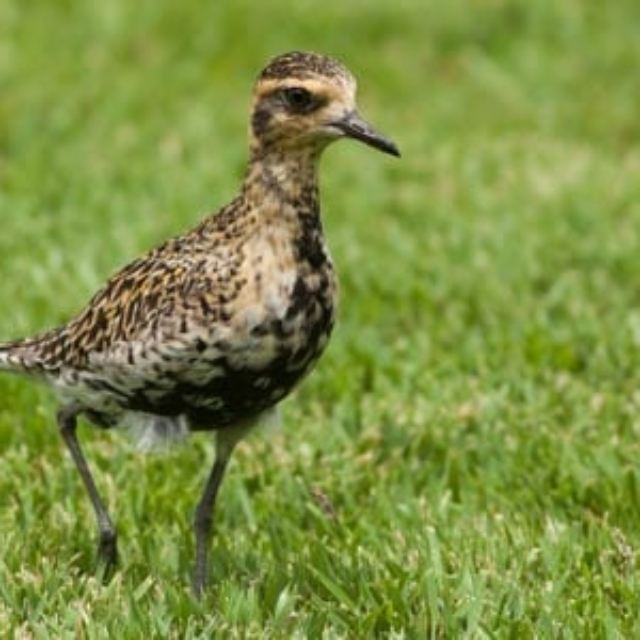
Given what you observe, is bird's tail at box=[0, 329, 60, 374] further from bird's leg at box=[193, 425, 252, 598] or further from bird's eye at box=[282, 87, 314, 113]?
bird's eye at box=[282, 87, 314, 113]

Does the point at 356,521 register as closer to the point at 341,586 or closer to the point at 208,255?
the point at 341,586

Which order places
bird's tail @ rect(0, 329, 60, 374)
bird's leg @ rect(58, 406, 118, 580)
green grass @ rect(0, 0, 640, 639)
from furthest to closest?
bird's tail @ rect(0, 329, 60, 374), bird's leg @ rect(58, 406, 118, 580), green grass @ rect(0, 0, 640, 639)

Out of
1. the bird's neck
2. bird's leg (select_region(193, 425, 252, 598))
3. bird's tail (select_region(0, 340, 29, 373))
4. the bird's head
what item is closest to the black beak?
the bird's head

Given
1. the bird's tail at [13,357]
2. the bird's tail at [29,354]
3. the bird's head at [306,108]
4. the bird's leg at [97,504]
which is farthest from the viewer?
the bird's tail at [13,357]

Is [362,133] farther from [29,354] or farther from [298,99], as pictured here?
[29,354]

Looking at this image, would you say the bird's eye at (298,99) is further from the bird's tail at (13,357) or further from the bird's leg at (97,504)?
the bird's tail at (13,357)

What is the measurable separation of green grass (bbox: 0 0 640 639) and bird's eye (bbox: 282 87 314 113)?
1442 millimetres

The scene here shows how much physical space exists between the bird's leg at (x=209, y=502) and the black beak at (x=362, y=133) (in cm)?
100

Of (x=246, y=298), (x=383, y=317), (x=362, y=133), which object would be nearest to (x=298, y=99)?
(x=362, y=133)

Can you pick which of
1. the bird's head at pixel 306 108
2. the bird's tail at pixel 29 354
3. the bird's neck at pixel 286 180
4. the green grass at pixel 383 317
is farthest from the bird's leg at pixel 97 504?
the bird's head at pixel 306 108

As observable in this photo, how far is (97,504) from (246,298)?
109cm

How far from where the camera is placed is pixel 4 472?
22.5 feet

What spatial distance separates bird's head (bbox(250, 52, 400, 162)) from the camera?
5539 millimetres

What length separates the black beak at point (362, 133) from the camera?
5477 mm
